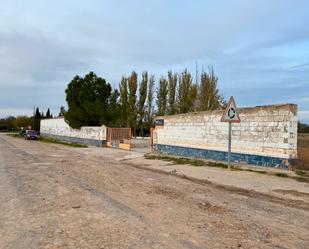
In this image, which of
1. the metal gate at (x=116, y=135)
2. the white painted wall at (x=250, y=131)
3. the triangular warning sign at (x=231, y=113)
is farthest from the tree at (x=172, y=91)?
the triangular warning sign at (x=231, y=113)

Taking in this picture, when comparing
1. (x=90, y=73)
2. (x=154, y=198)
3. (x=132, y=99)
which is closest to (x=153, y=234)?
(x=154, y=198)

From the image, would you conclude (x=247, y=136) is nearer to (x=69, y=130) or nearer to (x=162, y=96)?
(x=69, y=130)

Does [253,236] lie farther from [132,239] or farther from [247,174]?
[247,174]

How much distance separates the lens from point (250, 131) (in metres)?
13.7

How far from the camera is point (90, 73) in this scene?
4003cm

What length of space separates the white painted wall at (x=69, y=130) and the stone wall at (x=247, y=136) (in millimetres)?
15450

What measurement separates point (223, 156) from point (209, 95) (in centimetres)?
2095

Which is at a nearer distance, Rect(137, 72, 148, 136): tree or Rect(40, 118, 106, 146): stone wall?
Rect(40, 118, 106, 146): stone wall

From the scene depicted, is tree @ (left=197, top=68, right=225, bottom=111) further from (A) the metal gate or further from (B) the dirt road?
(B) the dirt road

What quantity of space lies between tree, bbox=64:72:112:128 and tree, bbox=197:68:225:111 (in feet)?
35.2

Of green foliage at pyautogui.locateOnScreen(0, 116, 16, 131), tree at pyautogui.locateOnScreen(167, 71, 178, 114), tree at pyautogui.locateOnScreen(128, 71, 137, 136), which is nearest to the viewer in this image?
tree at pyautogui.locateOnScreen(167, 71, 178, 114)

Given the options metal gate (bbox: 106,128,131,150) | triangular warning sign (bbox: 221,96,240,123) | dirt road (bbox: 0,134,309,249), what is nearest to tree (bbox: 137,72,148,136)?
metal gate (bbox: 106,128,131,150)

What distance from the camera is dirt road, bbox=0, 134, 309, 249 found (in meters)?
4.84

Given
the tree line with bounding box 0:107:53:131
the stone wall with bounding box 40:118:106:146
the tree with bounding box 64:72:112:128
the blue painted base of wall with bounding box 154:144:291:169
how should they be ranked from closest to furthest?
the blue painted base of wall with bounding box 154:144:291:169, the stone wall with bounding box 40:118:106:146, the tree with bounding box 64:72:112:128, the tree line with bounding box 0:107:53:131
